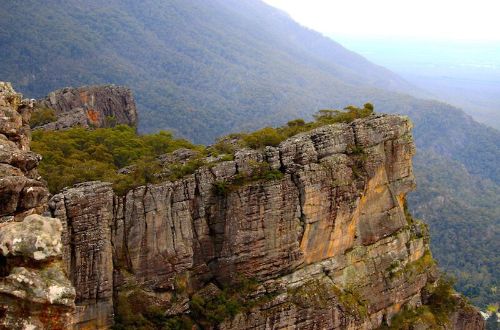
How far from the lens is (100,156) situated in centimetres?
3788

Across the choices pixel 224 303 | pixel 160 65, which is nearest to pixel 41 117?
pixel 224 303

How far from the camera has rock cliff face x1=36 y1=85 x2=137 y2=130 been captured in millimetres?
59181

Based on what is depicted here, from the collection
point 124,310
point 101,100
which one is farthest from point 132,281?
point 101,100

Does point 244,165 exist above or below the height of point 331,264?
above

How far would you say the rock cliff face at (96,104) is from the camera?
59.2 m

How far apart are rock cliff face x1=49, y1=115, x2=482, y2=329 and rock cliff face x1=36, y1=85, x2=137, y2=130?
28.5 meters

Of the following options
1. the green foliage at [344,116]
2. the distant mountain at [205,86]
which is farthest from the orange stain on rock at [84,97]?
the distant mountain at [205,86]

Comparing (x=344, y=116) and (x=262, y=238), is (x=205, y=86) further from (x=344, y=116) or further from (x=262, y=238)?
(x=262, y=238)

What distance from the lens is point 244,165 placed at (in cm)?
3041

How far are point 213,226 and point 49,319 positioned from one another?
18531 mm

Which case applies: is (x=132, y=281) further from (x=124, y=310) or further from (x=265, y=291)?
(x=265, y=291)

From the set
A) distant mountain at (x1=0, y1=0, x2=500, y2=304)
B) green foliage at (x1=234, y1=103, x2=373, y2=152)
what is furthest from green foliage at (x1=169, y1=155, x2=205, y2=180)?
distant mountain at (x1=0, y1=0, x2=500, y2=304)

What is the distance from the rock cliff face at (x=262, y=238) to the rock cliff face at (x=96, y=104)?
28474mm

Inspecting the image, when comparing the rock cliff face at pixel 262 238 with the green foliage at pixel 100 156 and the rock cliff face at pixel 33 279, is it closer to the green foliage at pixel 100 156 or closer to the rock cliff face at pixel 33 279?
the green foliage at pixel 100 156
